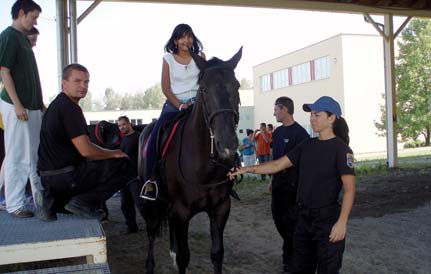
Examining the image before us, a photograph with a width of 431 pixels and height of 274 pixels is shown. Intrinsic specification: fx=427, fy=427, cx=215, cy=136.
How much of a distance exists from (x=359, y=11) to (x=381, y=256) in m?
10.5

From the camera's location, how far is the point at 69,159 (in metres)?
4.03

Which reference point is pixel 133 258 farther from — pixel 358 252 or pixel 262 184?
pixel 262 184

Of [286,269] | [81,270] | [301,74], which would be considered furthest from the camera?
[301,74]

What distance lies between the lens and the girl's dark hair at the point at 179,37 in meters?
4.57

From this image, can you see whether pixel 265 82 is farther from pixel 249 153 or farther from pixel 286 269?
pixel 286 269

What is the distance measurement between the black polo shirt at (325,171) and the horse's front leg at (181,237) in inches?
50.5

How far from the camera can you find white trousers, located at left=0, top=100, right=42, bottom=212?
4.23 m

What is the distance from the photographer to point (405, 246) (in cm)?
626

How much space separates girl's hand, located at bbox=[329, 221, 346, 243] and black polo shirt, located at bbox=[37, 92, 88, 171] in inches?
92.4

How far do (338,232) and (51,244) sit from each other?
7.14 feet

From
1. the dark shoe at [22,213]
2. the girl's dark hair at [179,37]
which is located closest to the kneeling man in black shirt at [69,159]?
the dark shoe at [22,213]

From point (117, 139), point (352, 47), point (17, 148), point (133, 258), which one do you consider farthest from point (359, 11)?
point (352, 47)

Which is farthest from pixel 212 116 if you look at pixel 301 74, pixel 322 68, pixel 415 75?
pixel 301 74

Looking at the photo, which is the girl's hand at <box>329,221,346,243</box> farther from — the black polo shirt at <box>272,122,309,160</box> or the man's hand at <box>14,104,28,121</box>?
the man's hand at <box>14,104,28,121</box>
